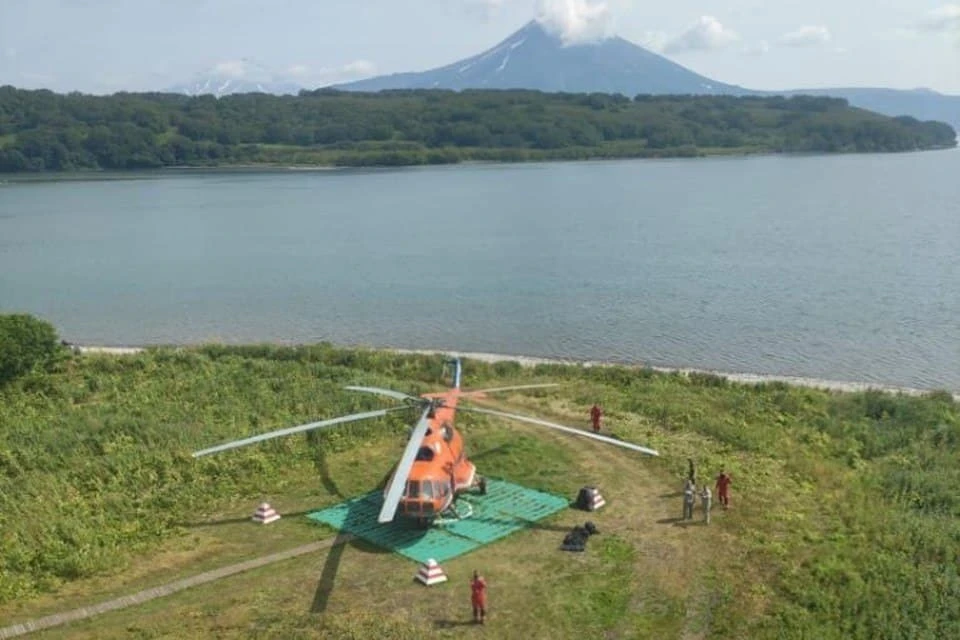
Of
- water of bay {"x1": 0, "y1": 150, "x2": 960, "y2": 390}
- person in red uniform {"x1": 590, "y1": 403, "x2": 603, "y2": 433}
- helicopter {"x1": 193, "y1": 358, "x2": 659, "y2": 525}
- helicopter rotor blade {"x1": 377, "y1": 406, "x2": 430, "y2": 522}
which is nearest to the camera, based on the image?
helicopter rotor blade {"x1": 377, "y1": 406, "x2": 430, "y2": 522}

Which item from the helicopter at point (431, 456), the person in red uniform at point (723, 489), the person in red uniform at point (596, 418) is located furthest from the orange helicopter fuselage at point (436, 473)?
the person in red uniform at point (596, 418)

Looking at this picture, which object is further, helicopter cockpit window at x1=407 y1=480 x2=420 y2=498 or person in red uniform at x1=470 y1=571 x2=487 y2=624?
helicopter cockpit window at x1=407 y1=480 x2=420 y2=498

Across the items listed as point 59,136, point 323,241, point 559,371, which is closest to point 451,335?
point 559,371

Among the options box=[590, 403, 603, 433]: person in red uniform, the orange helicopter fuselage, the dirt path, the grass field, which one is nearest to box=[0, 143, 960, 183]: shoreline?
the grass field

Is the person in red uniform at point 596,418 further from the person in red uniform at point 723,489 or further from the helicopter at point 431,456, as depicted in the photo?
the helicopter at point 431,456

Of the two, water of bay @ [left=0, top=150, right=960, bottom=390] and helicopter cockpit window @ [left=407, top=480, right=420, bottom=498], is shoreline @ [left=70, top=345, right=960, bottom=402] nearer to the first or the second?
water of bay @ [left=0, top=150, right=960, bottom=390]

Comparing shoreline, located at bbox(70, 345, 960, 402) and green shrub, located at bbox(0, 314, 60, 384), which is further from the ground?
green shrub, located at bbox(0, 314, 60, 384)
